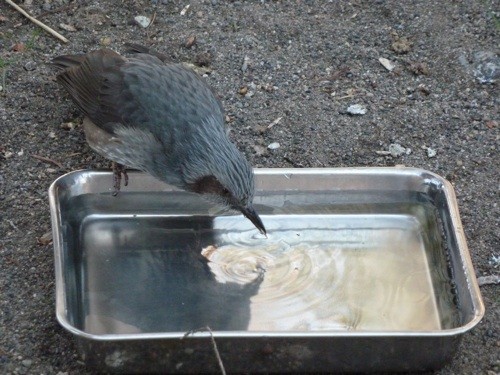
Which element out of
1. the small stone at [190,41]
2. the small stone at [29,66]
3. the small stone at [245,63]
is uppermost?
the small stone at [190,41]

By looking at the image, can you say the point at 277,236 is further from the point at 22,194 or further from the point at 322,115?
the point at 22,194

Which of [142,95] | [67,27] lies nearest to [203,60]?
[67,27]

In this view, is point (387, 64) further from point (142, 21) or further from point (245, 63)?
point (142, 21)

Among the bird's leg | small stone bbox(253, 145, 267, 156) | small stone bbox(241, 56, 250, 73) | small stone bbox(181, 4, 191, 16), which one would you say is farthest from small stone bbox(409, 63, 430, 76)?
the bird's leg

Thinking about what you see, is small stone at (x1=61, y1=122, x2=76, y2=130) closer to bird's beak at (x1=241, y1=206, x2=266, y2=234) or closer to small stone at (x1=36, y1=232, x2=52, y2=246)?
small stone at (x1=36, y1=232, x2=52, y2=246)

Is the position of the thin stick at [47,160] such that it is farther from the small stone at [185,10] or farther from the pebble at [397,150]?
the pebble at [397,150]

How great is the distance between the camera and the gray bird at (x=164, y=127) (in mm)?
5297

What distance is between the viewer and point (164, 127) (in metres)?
5.48

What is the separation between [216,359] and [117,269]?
3.51 ft

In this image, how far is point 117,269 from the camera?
212 inches

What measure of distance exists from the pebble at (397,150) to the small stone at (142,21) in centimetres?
232

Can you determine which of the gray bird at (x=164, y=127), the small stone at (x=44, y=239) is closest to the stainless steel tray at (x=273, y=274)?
the small stone at (x=44, y=239)

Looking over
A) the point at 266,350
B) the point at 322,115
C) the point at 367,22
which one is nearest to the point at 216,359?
the point at 266,350

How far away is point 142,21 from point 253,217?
2.67 m
